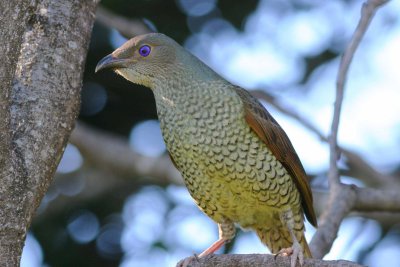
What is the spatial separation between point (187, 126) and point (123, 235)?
102 inches

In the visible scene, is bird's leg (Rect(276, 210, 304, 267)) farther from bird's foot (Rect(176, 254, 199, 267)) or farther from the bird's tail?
bird's foot (Rect(176, 254, 199, 267))

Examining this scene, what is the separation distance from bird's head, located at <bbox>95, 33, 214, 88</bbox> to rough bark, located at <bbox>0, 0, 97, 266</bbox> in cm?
104

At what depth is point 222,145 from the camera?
5113mm

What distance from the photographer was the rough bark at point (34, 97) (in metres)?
3.37

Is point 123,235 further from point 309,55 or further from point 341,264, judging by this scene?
point 341,264

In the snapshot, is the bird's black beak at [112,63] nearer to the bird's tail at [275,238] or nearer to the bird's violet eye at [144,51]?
the bird's violet eye at [144,51]

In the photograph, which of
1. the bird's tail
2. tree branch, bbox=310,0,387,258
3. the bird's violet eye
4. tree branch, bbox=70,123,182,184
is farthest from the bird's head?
tree branch, bbox=70,123,182,184

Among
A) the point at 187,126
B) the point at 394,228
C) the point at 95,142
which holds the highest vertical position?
the point at 187,126

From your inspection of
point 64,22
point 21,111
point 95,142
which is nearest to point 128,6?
point 95,142

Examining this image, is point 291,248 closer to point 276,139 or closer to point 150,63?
point 276,139

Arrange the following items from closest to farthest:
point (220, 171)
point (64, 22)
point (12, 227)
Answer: point (12, 227), point (64, 22), point (220, 171)

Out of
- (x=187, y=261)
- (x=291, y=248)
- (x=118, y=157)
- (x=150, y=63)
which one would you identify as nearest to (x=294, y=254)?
(x=291, y=248)

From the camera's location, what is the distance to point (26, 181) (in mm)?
3752

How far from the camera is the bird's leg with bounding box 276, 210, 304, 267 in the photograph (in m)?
4.52
